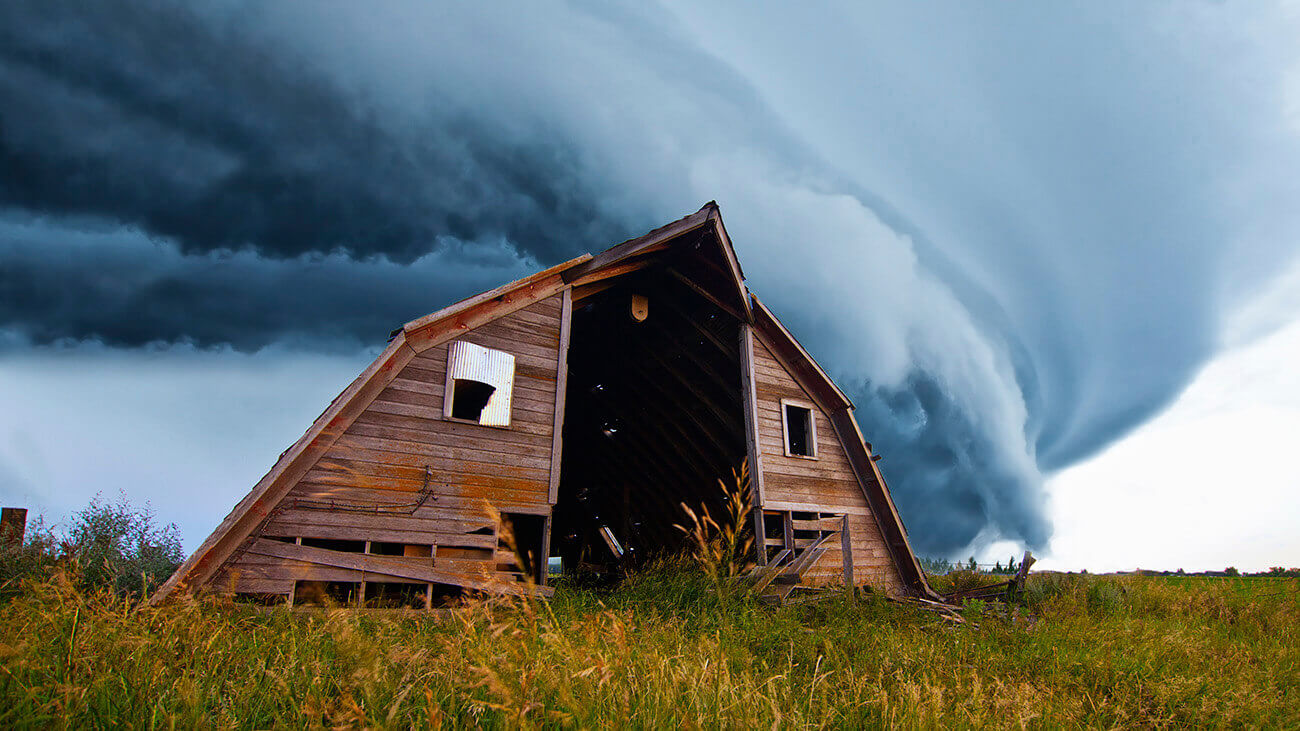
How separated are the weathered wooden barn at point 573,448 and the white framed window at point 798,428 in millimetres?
57

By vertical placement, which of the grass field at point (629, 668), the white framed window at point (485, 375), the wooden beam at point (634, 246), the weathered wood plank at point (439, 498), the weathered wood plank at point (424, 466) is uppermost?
the wooden beam at point (634, 246)

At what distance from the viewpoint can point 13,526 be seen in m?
9.23

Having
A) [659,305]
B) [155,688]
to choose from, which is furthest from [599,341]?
[155,688]

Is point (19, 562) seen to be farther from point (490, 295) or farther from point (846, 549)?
point (846, 549)

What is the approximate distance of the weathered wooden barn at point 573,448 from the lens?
27.4 ft

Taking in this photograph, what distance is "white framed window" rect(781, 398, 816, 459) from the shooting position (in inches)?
522

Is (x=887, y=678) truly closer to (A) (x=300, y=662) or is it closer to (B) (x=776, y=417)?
(A) (x=300, y=662)

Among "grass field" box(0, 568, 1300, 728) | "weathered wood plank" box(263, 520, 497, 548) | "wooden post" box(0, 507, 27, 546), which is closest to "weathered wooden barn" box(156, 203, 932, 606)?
"weathered wood plank" box(263, 520, 497, 548)

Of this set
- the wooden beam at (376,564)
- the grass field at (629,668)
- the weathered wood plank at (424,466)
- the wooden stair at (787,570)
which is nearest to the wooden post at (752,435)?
the wooden stair at (787,570)

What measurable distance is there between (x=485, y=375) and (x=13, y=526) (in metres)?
7.25

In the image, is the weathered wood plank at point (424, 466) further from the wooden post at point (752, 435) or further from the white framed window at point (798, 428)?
the white framed window at point (798, 428)

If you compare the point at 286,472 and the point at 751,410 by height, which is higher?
the point at 751,410

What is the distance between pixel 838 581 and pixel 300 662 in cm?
1076

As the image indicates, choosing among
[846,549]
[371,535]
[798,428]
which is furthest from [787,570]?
[371,535]
